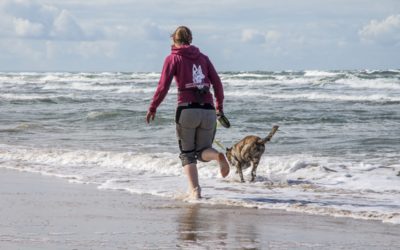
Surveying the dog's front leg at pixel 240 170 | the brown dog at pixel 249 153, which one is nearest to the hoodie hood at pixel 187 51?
the brown dog at pixel 249 153

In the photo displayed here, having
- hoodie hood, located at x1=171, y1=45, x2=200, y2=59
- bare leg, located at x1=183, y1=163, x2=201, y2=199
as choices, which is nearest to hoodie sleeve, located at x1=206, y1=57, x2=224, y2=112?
hoodie hood, located at x1=171, y1=45, x2=200, y2=59

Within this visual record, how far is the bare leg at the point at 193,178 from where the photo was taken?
7484mm

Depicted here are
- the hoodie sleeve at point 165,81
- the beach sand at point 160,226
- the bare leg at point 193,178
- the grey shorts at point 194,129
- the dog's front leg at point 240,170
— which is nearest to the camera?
the beach sand at point 160,226

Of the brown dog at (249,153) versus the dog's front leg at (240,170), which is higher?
the brown dog at (249,153)

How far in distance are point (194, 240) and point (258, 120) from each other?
14591 millimetres

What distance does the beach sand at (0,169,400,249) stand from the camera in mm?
5250

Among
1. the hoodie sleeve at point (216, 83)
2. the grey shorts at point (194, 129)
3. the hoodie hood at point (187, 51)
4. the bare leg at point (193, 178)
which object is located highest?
the hoodie hood at point (187, 51)

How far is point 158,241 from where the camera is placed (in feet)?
17.5

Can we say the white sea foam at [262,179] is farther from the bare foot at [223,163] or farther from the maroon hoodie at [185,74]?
the maroon hoodie at [185,74]

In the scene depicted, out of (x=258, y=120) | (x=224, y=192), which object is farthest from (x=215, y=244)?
(x=258, y=120)

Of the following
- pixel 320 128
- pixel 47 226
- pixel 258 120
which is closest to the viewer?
pixel 47 226

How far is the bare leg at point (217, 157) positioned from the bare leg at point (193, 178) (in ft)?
0.58

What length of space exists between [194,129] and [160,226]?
1561 millimetres

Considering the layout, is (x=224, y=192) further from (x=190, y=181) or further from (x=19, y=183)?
(x=19, y=183)
